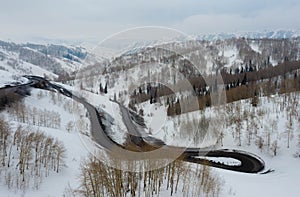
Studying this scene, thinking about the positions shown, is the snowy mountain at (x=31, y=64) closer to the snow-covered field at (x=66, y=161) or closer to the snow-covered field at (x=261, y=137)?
the snow-covered field at (x=66, y=161)

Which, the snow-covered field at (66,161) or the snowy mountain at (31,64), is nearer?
the snow-covered field at (66,161)

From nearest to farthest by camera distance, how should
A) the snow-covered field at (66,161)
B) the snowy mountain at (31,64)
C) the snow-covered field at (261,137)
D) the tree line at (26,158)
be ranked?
1. the snow-covered field at (66,161)
2. the tree line at (26,158)
3. the snow-covered field at (261,137)
4. the snowy mountain at (31,64)

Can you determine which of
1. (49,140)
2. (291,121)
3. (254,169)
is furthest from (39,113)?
(291,121)

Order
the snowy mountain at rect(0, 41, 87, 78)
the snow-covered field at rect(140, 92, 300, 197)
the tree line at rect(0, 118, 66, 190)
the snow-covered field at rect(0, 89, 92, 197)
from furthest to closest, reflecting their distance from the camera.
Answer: the snowy mountain at rect(0, 41, 87, 78) < the snow-covered field at rect(140, 92, 300, 197) < the tree line at rect(0, 118, 66, 190) < the snow-covered field at rect(0, 89, 92, 197)

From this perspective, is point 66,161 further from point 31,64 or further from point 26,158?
point 31,64

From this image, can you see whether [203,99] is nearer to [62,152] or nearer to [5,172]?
→ [62,152]

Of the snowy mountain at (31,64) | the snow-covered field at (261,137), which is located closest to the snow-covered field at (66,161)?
the snow-covered field at (261,137)

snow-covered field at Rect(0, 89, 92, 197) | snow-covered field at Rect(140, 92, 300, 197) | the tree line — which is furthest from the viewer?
snow-covered field at Rect(140, 92, 300, 197)

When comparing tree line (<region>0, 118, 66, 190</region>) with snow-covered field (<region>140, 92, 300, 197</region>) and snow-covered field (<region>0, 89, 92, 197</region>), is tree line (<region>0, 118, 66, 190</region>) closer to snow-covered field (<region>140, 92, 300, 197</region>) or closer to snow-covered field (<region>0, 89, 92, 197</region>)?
snow-covered field (<region>0, 89, 92, 197</region>)

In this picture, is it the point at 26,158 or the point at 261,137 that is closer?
the point at 26,158

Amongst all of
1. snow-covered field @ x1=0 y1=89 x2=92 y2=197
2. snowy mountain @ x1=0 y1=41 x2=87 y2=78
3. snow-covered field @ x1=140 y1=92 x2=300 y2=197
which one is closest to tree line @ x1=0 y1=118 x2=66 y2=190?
snow-covered field @ x1=0 y1=89 x2=92 y2=197

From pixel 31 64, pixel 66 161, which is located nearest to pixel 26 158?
pixel 66 161

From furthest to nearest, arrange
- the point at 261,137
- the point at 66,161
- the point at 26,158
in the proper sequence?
the point at 261,137 < the point at 66,161 < the point at 26,158

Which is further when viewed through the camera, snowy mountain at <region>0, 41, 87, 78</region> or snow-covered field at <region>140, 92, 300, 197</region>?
snowy mountain at <region>0, 41, 87, 78</region>
